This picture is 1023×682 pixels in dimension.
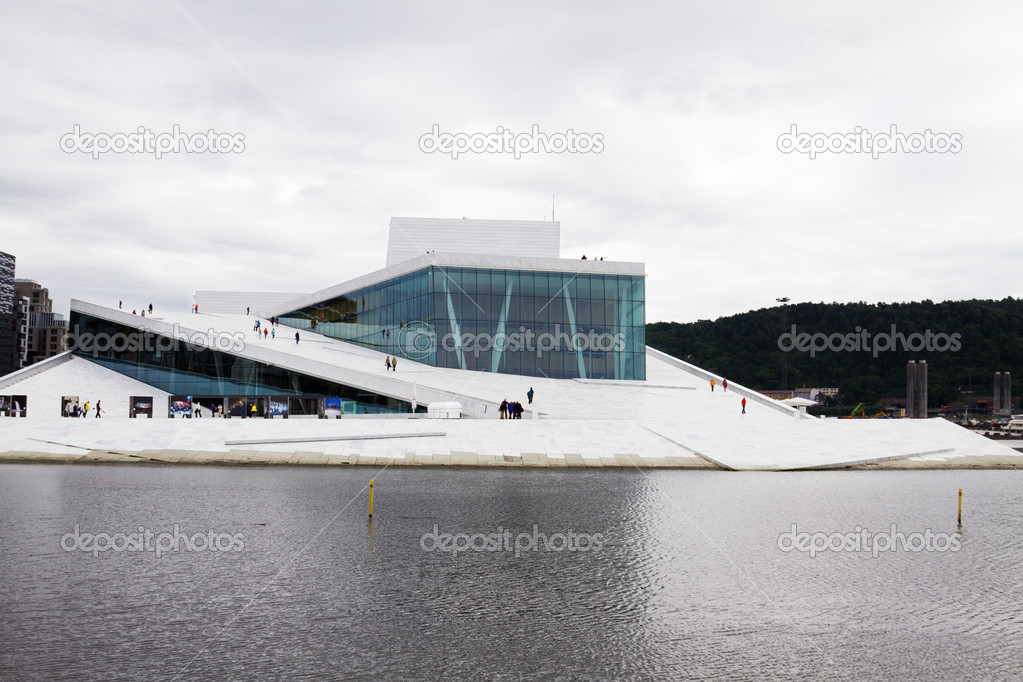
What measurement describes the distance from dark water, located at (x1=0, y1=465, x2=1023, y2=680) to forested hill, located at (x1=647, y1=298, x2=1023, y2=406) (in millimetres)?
91723

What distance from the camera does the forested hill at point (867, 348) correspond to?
372 feet

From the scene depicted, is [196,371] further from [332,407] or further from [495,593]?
[495,593]

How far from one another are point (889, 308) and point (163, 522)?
125 m

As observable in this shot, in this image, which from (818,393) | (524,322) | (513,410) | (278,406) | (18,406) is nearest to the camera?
(513,410)

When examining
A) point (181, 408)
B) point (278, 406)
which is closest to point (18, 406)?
point (181, 408)

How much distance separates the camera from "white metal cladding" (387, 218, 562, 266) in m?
73.8

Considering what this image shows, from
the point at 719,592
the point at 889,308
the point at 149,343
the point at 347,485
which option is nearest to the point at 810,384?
the point at 889,308

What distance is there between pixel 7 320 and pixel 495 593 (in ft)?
608

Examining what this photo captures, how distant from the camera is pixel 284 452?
36625 millimetres

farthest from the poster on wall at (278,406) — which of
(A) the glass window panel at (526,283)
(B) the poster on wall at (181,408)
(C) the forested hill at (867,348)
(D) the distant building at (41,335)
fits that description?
(D) the distant building at (41,335)

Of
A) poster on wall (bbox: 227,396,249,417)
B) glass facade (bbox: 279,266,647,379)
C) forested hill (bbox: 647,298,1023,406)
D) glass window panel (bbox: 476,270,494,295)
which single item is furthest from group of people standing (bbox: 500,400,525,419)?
forested hill (bbox: 647,298,1023,406)

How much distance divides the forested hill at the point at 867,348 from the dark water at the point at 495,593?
301 feet

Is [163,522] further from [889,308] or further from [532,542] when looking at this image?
[889,308]

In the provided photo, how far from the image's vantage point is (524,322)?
198 feet
